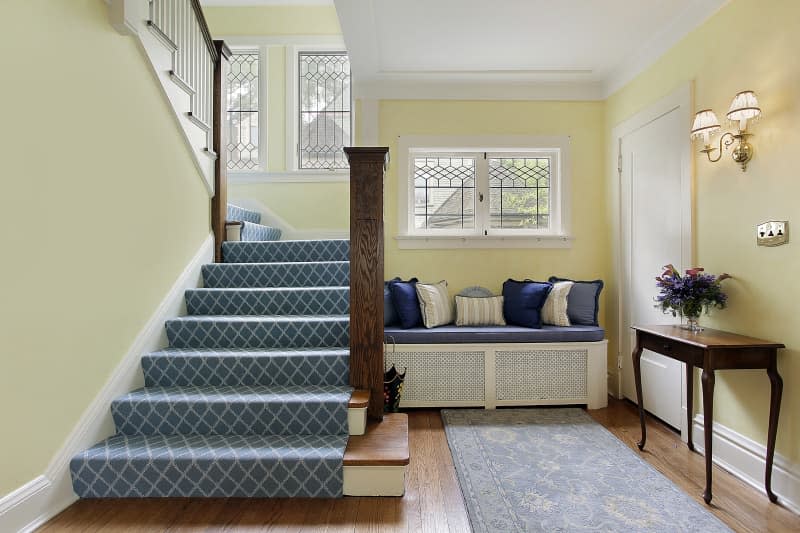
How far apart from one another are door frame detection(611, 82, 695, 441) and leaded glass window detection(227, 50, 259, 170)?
3485 mm

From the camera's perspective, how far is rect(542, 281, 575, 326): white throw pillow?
3.50 metres

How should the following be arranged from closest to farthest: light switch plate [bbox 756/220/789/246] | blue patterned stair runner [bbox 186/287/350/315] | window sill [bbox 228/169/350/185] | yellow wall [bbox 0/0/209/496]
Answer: yellow wall [bbox 0/0/209/496] < light switch plate [bbox 756/220/789/246] < blue patterned stair runner [bbox 186/287/350/315] < window sill [bbox 228/169/350/185]

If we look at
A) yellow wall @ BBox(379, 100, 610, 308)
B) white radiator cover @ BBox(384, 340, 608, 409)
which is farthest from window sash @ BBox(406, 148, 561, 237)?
white radiator cover @ BBox(384, 340, 608, 409)

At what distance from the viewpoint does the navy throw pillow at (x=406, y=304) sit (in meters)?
3.45

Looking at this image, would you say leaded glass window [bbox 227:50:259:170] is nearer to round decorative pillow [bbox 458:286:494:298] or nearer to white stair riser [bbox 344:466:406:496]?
round decorative pillow [bbox 458:286:494:298]

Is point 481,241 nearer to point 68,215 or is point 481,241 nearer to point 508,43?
point 508,43

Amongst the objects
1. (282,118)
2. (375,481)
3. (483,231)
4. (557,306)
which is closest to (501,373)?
(557,306)

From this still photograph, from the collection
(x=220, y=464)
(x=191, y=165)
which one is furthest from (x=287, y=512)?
(x=191, y=165)

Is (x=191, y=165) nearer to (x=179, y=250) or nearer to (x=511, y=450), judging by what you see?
(x=179, y=250)

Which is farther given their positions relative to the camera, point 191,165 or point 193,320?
point 191,165

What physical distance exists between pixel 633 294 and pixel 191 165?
3.37 metres

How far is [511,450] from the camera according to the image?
2564 mm

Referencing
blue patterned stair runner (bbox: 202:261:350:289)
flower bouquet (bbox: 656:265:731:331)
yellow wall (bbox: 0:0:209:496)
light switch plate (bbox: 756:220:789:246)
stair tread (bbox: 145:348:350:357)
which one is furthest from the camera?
blue patterned stair runner (bbox: 202:261:350:289)

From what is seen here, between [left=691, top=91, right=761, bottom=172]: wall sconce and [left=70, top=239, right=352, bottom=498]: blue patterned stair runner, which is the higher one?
[left=691, top=91, right=761, bottom=172]: wall sconce
